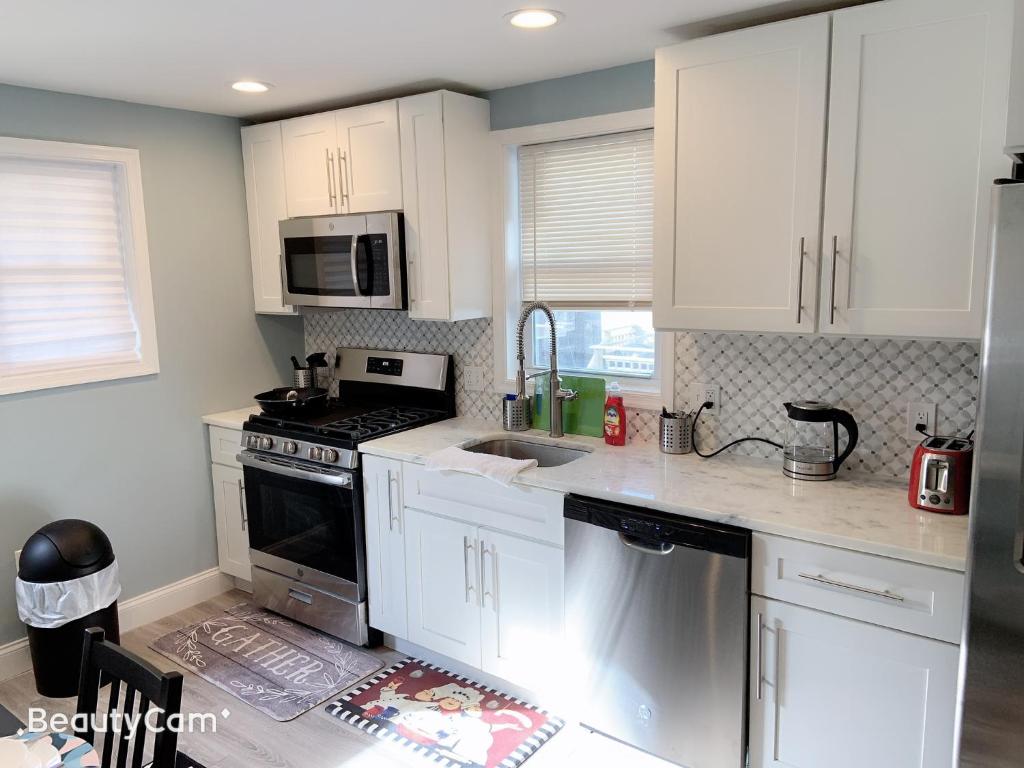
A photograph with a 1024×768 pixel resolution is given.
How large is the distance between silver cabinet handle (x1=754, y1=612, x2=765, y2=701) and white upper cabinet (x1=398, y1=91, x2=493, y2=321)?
1.69 m

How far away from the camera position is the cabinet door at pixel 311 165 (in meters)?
3.34

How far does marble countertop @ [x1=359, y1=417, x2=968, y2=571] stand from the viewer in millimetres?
1905

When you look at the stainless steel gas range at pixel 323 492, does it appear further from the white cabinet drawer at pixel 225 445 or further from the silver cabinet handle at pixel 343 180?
the silver cabinet handle at pixel 343 180

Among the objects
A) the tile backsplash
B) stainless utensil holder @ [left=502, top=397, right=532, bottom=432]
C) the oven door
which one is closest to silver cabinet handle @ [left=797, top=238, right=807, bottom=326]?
the tile backsplash

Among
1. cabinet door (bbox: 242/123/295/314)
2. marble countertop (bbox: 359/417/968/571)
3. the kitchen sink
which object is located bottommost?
the kitchen sink

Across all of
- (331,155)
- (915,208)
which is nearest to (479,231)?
(331,155)

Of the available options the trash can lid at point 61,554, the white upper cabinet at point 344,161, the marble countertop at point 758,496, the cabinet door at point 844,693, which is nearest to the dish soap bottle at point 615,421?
the marble countertop at point 758,496

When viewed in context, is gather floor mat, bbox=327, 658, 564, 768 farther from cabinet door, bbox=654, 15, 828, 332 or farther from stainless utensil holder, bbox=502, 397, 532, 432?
cabinet door, bbox=654, 15, 828, 332

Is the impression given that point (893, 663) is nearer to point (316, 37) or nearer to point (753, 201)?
point (753, 201)

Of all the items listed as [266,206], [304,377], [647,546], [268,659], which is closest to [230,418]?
[304,377]

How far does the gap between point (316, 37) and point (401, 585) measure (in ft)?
6.53

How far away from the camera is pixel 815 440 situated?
2.53 metres

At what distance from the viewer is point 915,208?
2.01m

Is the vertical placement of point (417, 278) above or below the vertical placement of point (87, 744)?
above
